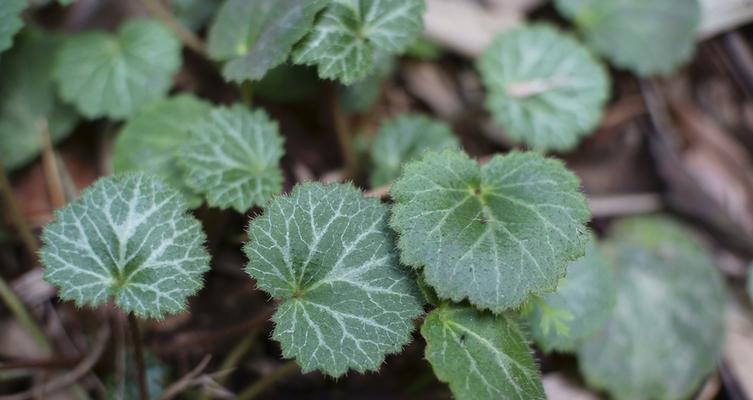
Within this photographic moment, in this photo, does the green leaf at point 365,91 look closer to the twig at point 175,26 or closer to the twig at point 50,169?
the twig at point 175,26

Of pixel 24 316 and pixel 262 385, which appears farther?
pixel 24 316

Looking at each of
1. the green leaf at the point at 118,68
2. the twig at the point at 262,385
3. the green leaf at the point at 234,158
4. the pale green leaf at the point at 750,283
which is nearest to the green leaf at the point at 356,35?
the green leaf at the point at 234,158

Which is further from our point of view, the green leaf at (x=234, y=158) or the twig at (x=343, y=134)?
the twig at (x=343, y=134)

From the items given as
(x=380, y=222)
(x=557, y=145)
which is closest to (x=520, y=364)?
(x=380, y=222)

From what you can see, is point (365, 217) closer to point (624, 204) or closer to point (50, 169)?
point (50, 169)

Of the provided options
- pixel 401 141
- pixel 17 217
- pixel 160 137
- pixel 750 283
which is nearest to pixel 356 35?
pixel 401 141

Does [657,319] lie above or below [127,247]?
below

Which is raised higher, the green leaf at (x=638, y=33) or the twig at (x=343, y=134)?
the green leaf at (x=638, y=33)
